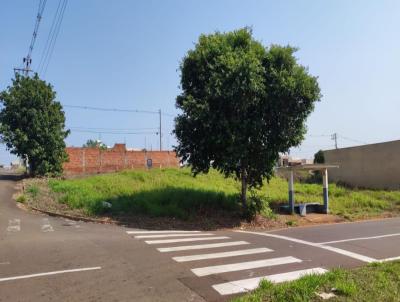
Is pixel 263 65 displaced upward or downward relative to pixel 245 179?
upward

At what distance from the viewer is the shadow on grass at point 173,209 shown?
1856 centimetres

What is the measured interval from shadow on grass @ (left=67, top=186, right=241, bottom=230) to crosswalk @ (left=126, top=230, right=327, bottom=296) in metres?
3.85

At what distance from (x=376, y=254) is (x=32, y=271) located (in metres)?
8.14

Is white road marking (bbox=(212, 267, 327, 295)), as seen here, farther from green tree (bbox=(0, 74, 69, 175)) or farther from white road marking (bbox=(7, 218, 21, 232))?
green tree (bbox=(0, 74, 69, 175))

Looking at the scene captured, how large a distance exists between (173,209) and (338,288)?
13219mm

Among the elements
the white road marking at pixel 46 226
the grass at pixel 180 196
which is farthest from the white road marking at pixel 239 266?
the grass at pixel 180 196

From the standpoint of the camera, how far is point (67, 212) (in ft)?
64.4

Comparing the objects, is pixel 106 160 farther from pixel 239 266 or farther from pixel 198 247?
pixel 239 266

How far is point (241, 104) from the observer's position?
19.0 m

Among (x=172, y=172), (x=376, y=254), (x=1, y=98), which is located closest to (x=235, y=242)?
(x=376, y=254)

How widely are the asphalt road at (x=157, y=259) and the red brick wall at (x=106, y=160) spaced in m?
26.9

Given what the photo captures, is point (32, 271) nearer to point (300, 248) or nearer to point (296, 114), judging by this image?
point (300, 248)

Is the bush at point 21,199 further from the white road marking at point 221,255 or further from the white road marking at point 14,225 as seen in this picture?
the white road marking at point 221,255

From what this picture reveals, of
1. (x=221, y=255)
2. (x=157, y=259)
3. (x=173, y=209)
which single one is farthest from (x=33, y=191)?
(x=221, y=255)
